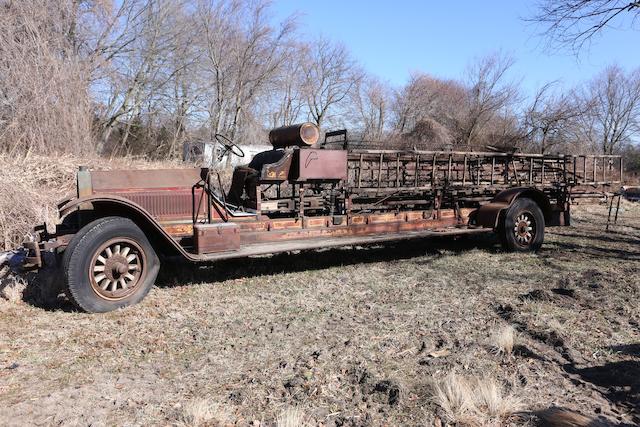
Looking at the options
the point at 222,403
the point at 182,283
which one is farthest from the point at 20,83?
the point at 222,403

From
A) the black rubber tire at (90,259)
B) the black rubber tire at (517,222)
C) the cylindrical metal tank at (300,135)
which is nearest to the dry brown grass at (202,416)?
the black rubber tire at (90,259)

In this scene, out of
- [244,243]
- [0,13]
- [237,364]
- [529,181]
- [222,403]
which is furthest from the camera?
[0,13]

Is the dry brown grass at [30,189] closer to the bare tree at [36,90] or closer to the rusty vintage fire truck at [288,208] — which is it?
the bare tree at [36,90]

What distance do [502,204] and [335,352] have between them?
526 centimetres

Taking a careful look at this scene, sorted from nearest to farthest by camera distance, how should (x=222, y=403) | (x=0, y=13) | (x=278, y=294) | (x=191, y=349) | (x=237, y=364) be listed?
1. (x=222, y=403)
2. (x=237, y=364)
3. (x=191, y=349)
4. (x=278, y=294)
5. (x=0, y=13)

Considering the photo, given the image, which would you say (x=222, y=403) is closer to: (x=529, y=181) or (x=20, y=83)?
(x=529, y=181)

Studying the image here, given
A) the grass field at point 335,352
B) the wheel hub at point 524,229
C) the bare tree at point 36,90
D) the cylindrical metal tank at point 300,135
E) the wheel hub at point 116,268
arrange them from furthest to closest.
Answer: the bare tree at point 36,90 < the wheel hub at point 524,229 < the cylindrical metal tank at point 300,135 < the wheel hub at point 116,268 < the grass field at point 335,352

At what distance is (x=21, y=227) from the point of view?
6883 mm

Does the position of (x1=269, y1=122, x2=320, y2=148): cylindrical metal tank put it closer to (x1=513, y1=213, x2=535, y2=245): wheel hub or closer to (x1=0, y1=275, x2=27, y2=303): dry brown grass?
(x1=0, y1=275, x2=27, y2=303): dry brown grass

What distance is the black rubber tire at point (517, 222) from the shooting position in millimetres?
8008

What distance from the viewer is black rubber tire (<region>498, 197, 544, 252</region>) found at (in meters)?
8.01

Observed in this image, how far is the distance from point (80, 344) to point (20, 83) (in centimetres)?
692

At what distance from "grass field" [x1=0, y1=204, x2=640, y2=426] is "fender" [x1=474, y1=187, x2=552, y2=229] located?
1.55 m

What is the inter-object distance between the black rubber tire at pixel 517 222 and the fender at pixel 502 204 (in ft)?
0.39
